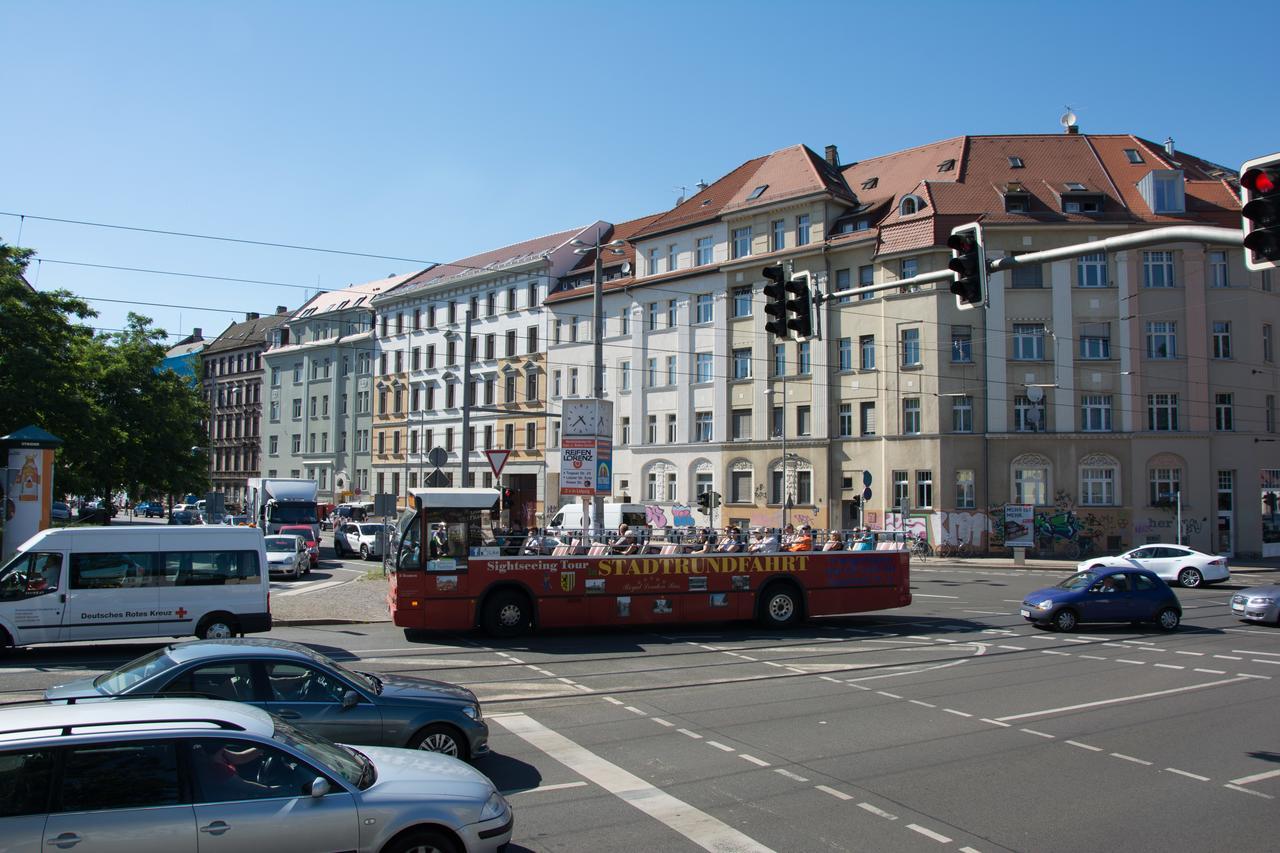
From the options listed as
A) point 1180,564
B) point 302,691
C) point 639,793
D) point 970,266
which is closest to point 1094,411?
point 1180,564

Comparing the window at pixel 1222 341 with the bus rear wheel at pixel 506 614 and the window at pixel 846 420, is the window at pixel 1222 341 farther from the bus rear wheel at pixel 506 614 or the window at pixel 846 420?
the bus rear wheel at pixel 506 614

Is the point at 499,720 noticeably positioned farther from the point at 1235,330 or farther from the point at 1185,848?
the point at 1235,330

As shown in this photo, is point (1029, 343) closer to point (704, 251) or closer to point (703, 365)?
point (703, 365)

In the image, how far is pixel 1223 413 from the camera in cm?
4056

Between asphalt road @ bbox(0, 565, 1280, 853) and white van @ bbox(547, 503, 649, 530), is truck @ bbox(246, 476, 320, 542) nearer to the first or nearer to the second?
white van @ bbox(547, 503, 649, 530)

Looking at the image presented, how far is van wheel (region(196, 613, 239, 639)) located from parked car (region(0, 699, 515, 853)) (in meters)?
10.6

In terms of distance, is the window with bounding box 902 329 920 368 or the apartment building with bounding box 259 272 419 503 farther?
the apartment building with bounding box 259 272 419 503

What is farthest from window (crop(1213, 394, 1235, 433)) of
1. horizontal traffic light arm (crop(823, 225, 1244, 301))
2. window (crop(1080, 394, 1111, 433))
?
horizontal traffic light arm (crop(823, 225, 1244, 301))

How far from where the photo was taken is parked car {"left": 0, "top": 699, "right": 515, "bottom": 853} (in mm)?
4668

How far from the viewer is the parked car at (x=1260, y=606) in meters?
20.2

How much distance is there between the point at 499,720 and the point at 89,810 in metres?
6.22

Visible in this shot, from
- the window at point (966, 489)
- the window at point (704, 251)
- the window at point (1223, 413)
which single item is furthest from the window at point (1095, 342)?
the window at point (704, 251)

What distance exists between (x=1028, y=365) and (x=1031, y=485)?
5.31 metres

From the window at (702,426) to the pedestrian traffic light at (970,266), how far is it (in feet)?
126
